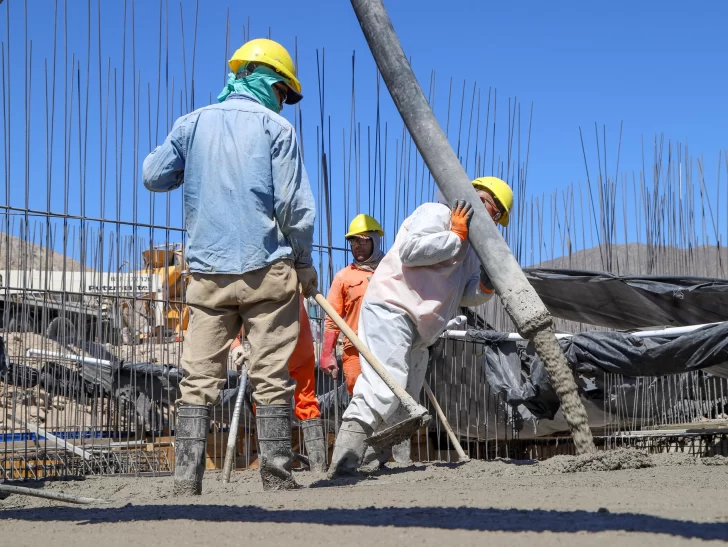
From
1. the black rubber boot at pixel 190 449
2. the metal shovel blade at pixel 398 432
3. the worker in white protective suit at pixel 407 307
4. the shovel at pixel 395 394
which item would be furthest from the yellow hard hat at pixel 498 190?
the black rubber boot at pixel 190 449

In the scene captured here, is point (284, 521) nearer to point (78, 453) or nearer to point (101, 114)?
point (78, 453)

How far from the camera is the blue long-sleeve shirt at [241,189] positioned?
357 cm

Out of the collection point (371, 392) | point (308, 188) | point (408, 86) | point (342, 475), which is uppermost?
point (408, 86)

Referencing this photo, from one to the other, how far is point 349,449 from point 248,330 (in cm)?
94

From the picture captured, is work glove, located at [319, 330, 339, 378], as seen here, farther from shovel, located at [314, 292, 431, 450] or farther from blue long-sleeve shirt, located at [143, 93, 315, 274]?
blue long-sleeve shirt, located at [143, 93, 315, 274]

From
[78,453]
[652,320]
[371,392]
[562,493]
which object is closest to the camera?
[562,493]

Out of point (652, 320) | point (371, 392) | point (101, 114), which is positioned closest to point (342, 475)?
point (371, 392)

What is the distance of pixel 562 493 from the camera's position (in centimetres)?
283

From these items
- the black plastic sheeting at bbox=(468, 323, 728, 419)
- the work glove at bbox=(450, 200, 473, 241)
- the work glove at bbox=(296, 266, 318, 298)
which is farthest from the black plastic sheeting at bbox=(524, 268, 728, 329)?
the work glove at bbox=(296, 266, 318, 298)

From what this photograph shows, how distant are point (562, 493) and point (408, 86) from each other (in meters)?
2.17

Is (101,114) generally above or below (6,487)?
above

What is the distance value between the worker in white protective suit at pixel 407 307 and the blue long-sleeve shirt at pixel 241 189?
0.77 metres

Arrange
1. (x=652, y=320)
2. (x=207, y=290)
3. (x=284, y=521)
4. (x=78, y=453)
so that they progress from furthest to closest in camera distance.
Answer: (x=652, y=320) → (x=78, y=453) → (x=207, y=290) → (x=284, y=521)

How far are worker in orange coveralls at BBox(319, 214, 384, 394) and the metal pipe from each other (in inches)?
54.6
